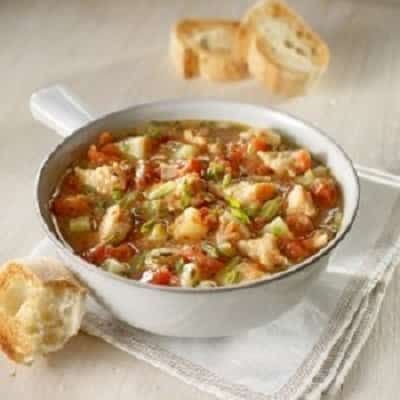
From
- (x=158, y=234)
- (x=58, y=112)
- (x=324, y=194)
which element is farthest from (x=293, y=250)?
(x=58, y=112)

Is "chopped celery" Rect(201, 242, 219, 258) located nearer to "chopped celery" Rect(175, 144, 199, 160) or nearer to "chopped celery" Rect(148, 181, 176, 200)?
"chopped celery" Rect(148, 181, 176, 200)

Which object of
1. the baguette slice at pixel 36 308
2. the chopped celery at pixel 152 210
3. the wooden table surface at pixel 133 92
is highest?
the chopped celery at pixel 152 210

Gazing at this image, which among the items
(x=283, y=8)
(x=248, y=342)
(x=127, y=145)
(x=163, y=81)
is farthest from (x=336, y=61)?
(x=248, y=342)

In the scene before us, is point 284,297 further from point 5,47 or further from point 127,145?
point 5,47

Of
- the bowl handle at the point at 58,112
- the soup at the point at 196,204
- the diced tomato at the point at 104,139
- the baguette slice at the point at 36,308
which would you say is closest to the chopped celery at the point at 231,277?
the soup at the point at 196,204

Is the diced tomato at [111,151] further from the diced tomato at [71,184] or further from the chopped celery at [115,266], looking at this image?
the chopped celery at [115,266]

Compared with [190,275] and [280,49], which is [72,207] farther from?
[280,49]

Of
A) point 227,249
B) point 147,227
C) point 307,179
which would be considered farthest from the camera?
point 307,179
